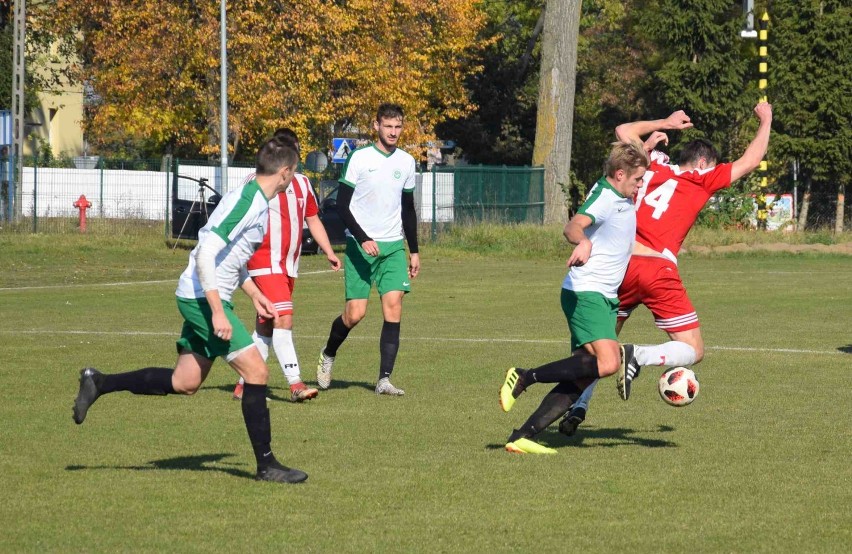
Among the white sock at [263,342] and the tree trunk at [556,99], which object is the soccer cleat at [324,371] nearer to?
the white sock at [263,342]

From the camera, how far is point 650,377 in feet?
39.0

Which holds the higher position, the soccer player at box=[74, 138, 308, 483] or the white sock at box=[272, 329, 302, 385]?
the soccer player at box=[74, 138, 308, 483]

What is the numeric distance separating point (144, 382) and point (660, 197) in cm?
356

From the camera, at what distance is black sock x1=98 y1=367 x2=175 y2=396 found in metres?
7.66

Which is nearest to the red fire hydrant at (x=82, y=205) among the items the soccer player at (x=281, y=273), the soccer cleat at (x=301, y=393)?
the soccer player at (x=281, y=273)

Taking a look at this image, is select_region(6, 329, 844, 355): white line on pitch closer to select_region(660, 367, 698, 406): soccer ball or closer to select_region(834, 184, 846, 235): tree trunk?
select_region(660, 367, 698, 406): soccer ball

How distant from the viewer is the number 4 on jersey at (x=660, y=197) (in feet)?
30.1

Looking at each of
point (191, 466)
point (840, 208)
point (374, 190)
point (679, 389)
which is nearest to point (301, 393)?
point (374, 190)

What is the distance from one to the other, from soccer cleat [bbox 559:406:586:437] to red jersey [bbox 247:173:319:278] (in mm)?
2563

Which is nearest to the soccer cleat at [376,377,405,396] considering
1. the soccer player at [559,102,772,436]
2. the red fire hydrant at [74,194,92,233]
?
the soccer player at [559,102,772,436]

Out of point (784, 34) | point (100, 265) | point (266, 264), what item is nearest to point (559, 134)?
point (784, 34)

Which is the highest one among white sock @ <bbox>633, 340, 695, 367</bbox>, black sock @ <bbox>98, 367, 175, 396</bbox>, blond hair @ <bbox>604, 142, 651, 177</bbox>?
blond hair @ <bbox>604, 142, 651, 177</bbox>

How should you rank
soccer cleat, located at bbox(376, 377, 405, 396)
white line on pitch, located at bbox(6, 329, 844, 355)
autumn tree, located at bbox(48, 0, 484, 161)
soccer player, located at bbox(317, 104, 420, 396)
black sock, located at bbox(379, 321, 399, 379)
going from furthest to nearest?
autumn tree, located at bbox(48, 0, 484, 161)
white line on pitch, located at bbox(6, 329, 844, 355)
soccer player, located at bbox(317, 104, 420, 396)
black sock, located at bbox(379, 321, 399, 379)
soccer cleat, located at bbox(376, 377, 405, 396)

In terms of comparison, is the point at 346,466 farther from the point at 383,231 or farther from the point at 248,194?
the point at 383,231
